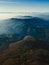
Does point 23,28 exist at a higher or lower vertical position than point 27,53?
higher

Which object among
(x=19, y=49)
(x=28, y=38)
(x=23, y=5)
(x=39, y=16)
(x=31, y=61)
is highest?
(x=23, y=5)

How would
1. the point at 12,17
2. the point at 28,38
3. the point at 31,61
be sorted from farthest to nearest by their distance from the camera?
1. the point at 12,17
2. the point at 28,38
3. the point at 31,61

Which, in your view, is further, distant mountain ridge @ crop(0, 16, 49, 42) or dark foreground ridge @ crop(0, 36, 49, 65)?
distant mountain ridge @ crop(0, 16, 49, 42)

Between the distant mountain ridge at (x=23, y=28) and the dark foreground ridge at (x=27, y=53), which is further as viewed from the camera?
the distant mountain ridge at (x=23, y=28)

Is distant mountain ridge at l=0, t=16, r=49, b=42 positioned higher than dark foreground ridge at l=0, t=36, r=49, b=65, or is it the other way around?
distant mountain ridge at l=0, t=16, r=49, b=42

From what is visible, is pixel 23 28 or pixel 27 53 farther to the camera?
pixel 23 28

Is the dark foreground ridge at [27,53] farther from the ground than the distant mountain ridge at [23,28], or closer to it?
closer to it

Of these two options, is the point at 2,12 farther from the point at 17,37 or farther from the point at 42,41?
the point at 42,41

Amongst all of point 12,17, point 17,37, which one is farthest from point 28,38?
point 12,17
